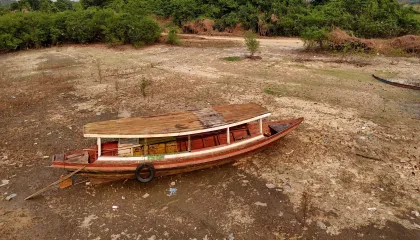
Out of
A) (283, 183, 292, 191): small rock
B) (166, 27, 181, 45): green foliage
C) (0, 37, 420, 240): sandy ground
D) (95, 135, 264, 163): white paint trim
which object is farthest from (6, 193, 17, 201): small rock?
(166, 27, 181, 45): green foliage

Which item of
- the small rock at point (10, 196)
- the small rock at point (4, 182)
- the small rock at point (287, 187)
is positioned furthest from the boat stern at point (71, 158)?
the small rock at point (287, 187)

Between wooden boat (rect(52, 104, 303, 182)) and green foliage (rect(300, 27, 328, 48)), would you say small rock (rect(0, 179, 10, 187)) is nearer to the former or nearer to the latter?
wooden boat (rect(52, 104, 303, 182))

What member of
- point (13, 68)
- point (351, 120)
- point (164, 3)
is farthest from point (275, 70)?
point (164, 3)

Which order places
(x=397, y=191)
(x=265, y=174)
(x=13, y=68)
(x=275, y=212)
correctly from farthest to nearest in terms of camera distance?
1. (x=13, y=68)
2. (x=265, y=174)
3. (x=397, y=191)
4. (x=275, y=212)

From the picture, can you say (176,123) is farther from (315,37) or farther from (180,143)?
(315,37)

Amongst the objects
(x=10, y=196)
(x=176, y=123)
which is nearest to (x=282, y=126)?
(x=176, y=123)

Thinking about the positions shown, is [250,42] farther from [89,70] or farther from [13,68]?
[13,68]
